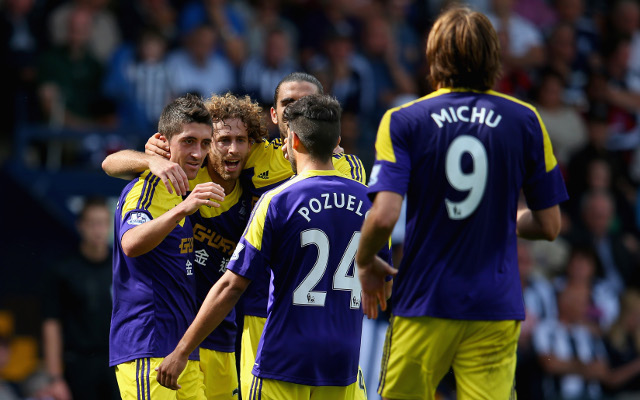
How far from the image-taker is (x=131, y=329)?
16.9 feet

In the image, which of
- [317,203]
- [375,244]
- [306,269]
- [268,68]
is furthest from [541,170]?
[268,68]

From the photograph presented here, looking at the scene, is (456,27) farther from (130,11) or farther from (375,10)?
(375,10)

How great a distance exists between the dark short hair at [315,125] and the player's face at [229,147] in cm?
110

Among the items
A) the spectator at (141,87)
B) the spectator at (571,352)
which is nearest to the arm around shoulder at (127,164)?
the spectator at (141,87)

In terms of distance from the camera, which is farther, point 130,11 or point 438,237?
point 130,11

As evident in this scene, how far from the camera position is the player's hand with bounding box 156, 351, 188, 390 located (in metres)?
4.62

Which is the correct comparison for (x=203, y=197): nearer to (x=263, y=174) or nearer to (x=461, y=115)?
(x=263, y=174)

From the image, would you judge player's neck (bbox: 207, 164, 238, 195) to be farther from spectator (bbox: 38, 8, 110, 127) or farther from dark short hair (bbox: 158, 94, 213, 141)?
spectator (bbox: 38, 8, 110, 127)

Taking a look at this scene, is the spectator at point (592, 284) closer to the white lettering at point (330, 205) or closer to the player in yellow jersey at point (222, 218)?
the player in yellow jersey at point (222, 218)

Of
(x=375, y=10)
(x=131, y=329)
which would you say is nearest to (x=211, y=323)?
(x=131, y=329)

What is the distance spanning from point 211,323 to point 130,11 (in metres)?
7.47

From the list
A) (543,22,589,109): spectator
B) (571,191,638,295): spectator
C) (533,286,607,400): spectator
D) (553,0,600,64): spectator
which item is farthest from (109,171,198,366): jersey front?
(553,0,600,64): spectator

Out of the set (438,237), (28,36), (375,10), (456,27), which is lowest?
(438,237)

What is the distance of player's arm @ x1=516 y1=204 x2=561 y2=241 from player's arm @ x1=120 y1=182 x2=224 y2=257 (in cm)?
158
